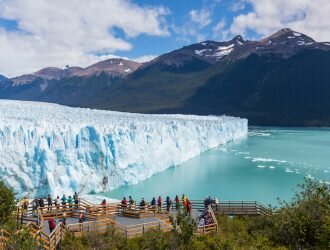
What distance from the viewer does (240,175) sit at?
76.8 ft

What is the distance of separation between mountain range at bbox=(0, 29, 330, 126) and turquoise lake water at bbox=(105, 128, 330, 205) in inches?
1735

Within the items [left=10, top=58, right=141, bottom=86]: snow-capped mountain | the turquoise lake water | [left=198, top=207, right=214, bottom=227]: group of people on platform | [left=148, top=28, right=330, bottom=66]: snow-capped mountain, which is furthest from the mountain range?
[left=198, top=207, right=214, bottom=227]: group of people on platform

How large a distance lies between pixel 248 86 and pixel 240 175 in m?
78.5

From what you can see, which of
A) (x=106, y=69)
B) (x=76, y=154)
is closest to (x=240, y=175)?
(x=76, y=154)

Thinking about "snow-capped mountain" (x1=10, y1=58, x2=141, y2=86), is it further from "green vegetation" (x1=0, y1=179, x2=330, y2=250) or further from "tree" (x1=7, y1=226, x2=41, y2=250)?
"tree" (x1=7, y1=226, x2=41, y2=250)

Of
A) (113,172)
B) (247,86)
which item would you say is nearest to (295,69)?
(247,86)

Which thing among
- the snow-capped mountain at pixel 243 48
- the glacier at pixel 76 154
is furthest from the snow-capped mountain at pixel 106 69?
the glacier at pixel 76 154

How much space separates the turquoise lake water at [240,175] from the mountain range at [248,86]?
44082mm

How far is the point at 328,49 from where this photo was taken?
102 metres

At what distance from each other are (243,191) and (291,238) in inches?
409

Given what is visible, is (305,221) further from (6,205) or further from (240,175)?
(240,175)

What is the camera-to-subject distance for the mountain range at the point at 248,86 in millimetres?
82938

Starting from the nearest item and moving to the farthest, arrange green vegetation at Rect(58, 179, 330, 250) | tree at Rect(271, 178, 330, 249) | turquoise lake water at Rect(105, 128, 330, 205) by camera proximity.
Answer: green vegetation at Rect(58, 179, 330, 250)
tree at Rect(271, 178, 330, 249)
turquoise lake water at Rect(105, 128, 330, 205)

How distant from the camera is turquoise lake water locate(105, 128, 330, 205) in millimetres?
18625
